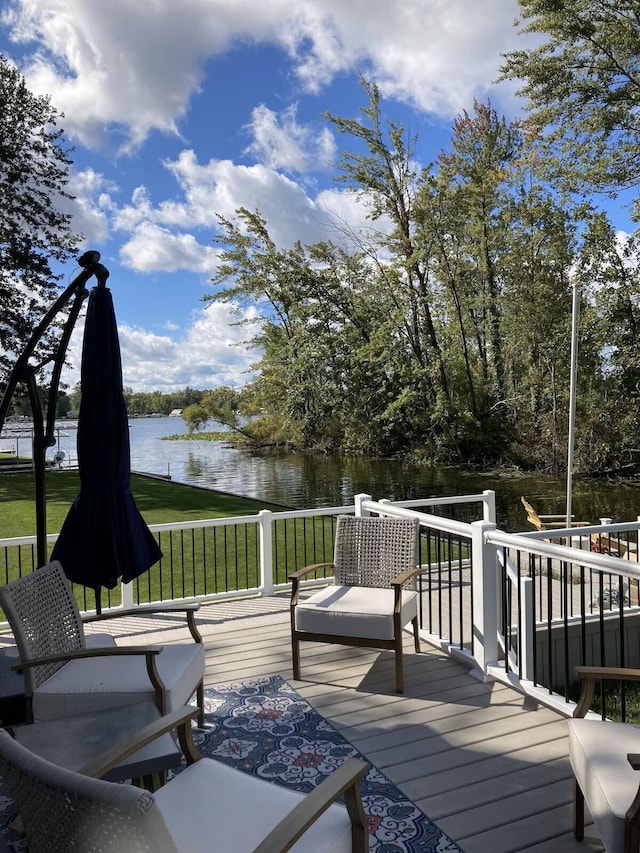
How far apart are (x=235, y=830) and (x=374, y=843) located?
874 millimetres

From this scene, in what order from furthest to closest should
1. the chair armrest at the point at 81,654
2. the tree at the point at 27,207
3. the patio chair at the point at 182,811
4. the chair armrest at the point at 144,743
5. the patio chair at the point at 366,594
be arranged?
1. the tree at the point at 27,207
2. the patio chair at the point at 366,594
3. the chair armrest at the point at 81,654
4. the chair armrest at the point at 144,743
5. the patio chair at the point at 182,811

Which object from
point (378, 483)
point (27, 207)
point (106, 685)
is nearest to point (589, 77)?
point (378, 483)

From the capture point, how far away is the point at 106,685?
2.77 metres

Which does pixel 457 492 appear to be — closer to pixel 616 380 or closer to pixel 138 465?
pixel 616 380

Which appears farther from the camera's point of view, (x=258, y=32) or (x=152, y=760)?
(x=258, y=32)

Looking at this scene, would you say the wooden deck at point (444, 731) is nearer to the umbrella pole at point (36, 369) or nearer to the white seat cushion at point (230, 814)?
the white seat cushion at point (230, 814)

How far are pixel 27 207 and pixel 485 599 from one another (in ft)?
50.9

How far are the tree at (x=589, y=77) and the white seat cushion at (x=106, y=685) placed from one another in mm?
17178

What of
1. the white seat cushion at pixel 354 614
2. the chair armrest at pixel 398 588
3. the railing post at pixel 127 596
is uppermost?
the chair armrest at pixel 398 588

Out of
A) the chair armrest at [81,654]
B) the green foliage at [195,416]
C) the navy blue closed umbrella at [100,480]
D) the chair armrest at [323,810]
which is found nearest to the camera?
the chair armrest at [323,810]

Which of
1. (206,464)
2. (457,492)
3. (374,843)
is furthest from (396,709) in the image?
(206,464)

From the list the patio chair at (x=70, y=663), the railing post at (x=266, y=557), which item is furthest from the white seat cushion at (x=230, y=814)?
the railing post at (x=266, y=557)

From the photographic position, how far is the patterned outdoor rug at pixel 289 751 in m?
2.37

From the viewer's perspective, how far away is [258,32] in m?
11.7
